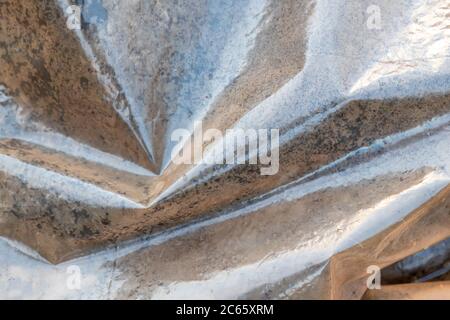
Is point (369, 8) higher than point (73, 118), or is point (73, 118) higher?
point (369, 8)

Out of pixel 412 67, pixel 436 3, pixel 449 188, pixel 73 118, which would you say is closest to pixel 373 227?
pixel 449 188

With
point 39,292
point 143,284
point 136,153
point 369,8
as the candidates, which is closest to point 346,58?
point 369,8

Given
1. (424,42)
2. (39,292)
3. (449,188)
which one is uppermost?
(424,42)

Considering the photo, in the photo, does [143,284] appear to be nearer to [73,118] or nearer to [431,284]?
[73,118]

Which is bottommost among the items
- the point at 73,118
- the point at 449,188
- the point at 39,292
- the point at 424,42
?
the point at 39,292

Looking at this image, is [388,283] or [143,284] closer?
[143,284]

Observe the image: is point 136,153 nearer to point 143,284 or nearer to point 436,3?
point 143,284
